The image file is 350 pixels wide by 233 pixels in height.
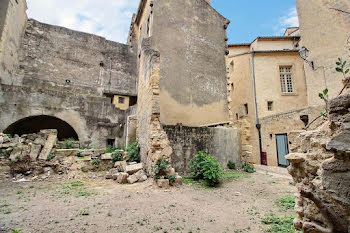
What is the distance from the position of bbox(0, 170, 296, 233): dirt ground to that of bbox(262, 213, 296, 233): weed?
0.47 feet

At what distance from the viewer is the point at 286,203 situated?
3984mm

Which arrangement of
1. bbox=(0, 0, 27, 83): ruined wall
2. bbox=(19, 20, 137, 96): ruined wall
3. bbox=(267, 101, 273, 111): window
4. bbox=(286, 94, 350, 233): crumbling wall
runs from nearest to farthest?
bbox=(286, 94, 350, 233): crumbling wall, bbox=(0, 0, 27, 83): ruined wall, bbox=(267, 101, 273, 111): window, bbox=(19, 20, 137, 96): ruined wall

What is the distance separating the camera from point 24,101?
9031mm

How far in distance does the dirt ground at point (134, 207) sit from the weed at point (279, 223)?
144 millimetres

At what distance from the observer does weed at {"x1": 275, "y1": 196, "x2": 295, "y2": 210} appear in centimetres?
379

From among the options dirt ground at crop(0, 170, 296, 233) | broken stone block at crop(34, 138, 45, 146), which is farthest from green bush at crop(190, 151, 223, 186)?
broken stone block at crop(34, 138, 45, 146)

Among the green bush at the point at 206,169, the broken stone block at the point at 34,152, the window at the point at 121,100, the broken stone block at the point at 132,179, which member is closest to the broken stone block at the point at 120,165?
the broken stone block at the point at 132,179

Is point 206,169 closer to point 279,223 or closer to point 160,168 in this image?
point 160,168

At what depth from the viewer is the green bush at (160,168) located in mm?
5316

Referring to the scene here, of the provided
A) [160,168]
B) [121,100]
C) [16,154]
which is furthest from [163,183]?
[121,100]

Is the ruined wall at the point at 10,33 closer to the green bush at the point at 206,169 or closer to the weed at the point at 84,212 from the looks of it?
the weed at the point at 84,212

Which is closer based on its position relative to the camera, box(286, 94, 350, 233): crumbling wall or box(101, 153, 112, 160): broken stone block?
box(286, 94, 350, 233): crumbling wall

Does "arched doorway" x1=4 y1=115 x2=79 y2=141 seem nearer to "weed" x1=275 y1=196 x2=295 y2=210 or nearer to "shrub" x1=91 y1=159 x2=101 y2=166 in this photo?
"shrub" x1=91 y1=159 x2=101 y2=166

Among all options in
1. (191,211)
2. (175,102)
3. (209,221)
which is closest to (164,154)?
(191,211)
